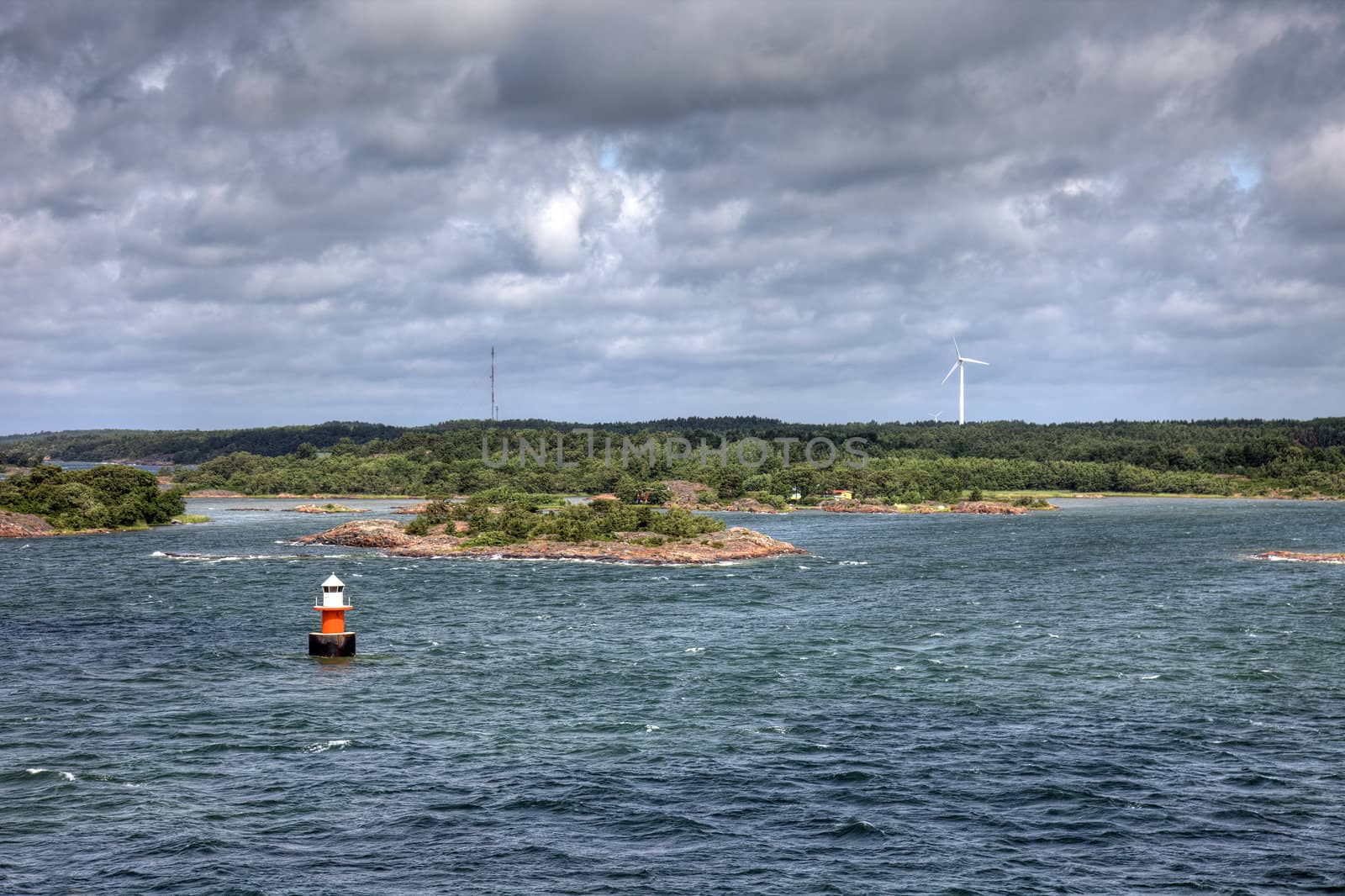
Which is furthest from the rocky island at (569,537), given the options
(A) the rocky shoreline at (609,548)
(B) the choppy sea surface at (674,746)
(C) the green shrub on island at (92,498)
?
(C) the green shrub on island at (92,498)

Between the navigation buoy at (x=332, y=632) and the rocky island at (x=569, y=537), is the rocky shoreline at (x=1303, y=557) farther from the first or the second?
the navigation buoy at (x=332, y=632)

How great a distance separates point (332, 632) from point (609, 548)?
65890mm

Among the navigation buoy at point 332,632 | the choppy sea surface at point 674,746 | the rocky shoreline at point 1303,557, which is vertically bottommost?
the choppy sea surface at point 674,746

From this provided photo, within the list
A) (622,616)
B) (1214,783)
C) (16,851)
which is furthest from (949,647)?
(16,851)

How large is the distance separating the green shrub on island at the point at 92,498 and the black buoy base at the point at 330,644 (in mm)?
117481

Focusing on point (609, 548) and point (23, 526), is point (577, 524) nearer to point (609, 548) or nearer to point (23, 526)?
point (609, 548)

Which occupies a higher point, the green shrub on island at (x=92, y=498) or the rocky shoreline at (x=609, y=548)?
the green shrub on island at (x=92, y=498)

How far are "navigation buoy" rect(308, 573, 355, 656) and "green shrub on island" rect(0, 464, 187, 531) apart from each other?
11735 centimetres

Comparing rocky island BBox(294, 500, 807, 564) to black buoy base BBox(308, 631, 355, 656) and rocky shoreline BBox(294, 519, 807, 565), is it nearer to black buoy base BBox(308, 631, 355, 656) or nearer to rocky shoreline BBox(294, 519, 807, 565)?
rocky shoreline BBox(294, 519, 807, 565)

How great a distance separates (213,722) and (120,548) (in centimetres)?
10268

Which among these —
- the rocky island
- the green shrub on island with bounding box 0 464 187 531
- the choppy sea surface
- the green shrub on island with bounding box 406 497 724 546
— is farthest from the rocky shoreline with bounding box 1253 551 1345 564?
the green shrub on island with bounding box 0 464 187 531

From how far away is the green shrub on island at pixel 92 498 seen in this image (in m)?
164

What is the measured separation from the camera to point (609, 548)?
12862cm

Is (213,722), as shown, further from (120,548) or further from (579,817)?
(120,548)
